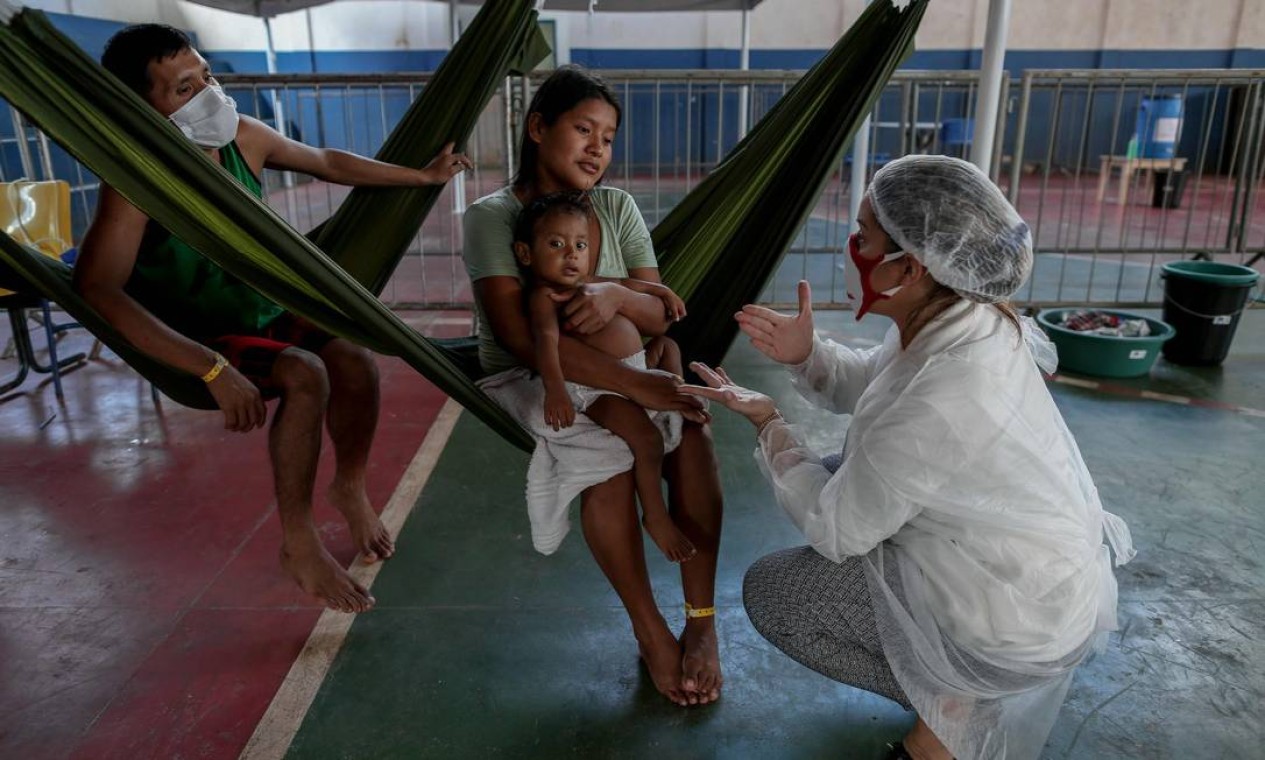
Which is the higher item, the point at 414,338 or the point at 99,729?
the point at 414,338

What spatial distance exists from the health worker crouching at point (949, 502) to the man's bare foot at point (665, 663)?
1.00 ft

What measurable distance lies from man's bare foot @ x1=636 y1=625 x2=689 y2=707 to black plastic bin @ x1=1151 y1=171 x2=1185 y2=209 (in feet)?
27.1

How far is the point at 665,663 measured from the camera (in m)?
1.60

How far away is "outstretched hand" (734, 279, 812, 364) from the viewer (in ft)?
4.99

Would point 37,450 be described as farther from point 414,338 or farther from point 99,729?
point 414,338

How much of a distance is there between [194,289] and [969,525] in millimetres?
1516

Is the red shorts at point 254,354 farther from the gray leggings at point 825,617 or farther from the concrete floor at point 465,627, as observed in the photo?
the gray leggings at point 825,617

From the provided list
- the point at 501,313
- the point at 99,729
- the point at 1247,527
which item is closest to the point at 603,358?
the point at 501,313

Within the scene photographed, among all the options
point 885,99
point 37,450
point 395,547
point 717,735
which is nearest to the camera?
point 717,735

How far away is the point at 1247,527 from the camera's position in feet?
7.14

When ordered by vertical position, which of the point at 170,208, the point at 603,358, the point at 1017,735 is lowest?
the point at 1017,735

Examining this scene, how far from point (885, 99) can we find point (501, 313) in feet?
30.7

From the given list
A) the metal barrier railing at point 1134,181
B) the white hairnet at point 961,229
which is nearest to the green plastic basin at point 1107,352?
the metal barrier railing at point 1134,181

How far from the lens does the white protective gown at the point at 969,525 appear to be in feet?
3.80
